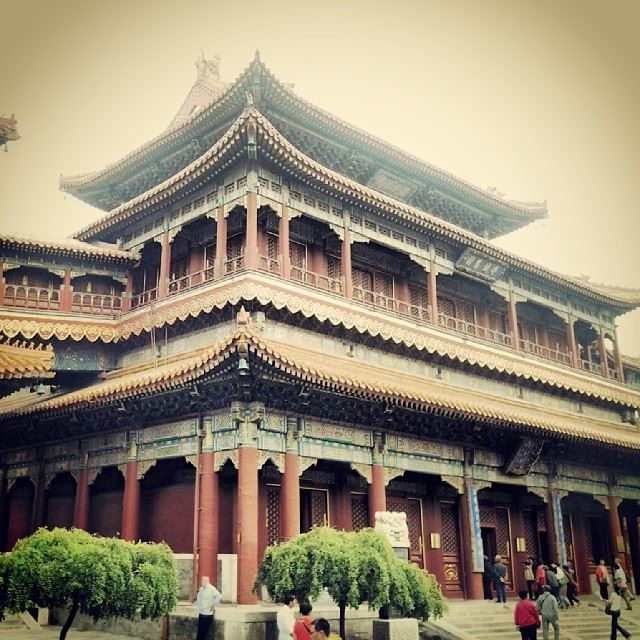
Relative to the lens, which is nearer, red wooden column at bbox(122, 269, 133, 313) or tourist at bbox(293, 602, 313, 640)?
tourist at bbox(293, 602, 313, 640)

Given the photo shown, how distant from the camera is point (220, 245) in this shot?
1916 centimetres

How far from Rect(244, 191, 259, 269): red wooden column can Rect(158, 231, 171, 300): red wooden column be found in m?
3.05

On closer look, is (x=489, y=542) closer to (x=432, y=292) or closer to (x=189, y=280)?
(x=432, y=292)

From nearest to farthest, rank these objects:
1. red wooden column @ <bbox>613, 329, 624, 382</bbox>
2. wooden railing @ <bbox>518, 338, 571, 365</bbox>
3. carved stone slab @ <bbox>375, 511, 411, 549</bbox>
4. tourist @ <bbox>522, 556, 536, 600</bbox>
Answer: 1. carved stone slab @ <bbox>375, 511, 411, 549</bbox>
2. tourist @ <bbox>522, 556, 536, 600</bbox>
3. wooden railing @ <bbox>518, 338, 571, 365</bbox>
4. red wooden column @ <bbox>613, 329, 624, 382</bbox>

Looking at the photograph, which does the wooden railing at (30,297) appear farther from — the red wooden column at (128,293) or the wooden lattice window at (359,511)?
the wooden lattice window at (359,511)

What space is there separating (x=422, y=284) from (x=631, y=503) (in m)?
11.2

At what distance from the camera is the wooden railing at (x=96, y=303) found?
69.1 ft

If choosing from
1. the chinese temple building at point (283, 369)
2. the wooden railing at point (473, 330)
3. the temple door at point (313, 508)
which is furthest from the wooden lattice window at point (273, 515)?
the wooden railing at point (473, 330)

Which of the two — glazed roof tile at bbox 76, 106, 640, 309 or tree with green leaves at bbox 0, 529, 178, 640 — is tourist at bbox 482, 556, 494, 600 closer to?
glazed roof tile at bbox 76, 106, 640, 309

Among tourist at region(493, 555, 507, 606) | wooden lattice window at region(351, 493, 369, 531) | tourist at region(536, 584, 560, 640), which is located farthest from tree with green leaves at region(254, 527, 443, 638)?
tourist at region(493, 555, 507, 606)

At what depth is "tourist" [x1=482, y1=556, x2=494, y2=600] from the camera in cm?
2034

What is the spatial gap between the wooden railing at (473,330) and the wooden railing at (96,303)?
9790 mm

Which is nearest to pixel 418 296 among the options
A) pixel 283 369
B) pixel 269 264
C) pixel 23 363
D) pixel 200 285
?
pixel 269 264

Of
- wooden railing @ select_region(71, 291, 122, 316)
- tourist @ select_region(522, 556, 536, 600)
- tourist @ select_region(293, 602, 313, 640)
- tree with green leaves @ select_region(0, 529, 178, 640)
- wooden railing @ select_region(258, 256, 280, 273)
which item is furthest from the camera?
wooden railing @ select_region(71, 291, 122, 316)
